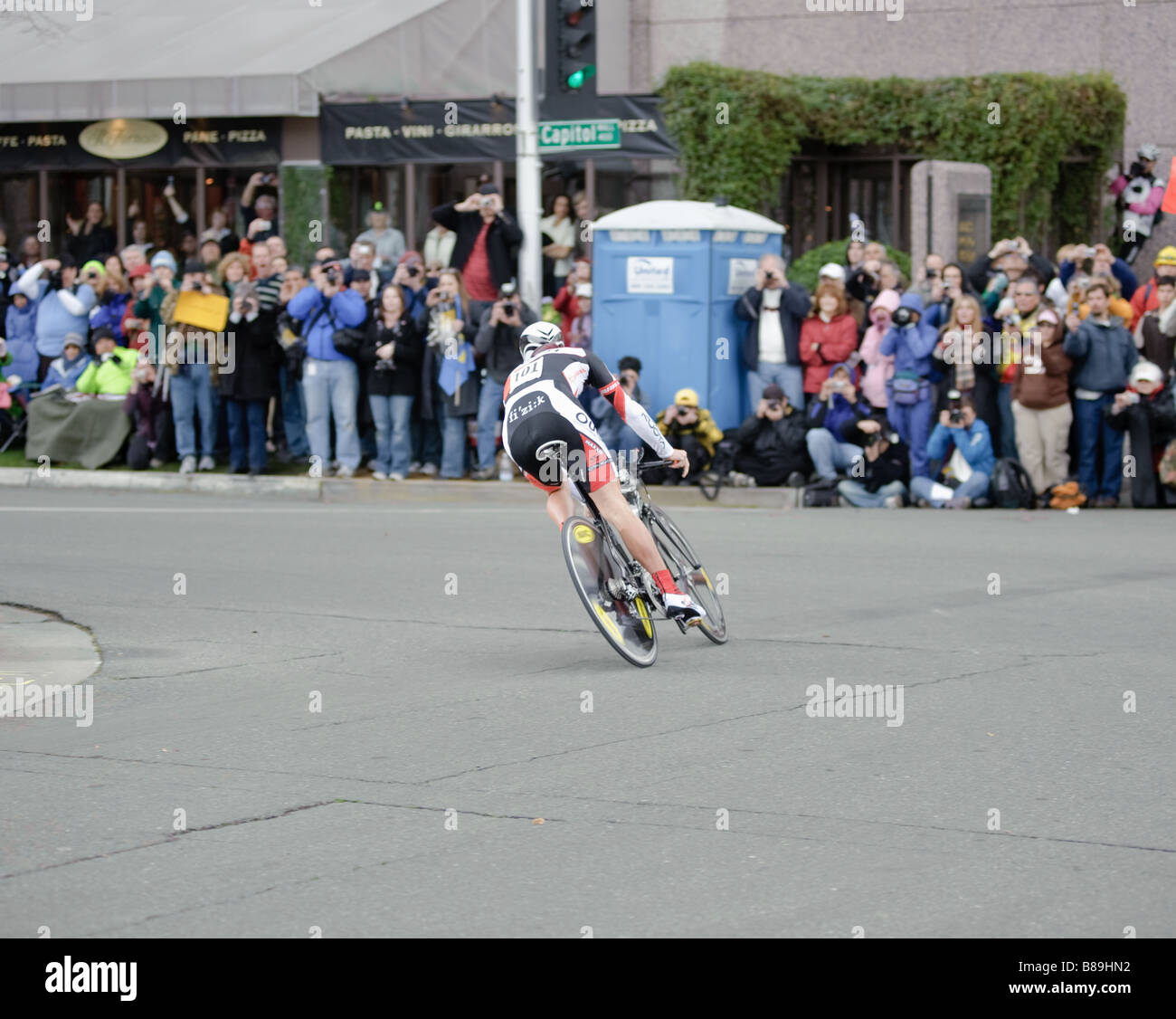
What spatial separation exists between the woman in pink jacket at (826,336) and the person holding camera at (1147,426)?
8.43ft

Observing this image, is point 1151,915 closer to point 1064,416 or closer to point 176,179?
point 1064,416

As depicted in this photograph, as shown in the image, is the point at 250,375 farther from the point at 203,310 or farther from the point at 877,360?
the point at 877,360

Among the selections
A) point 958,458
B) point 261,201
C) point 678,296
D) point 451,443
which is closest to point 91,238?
point 261,201

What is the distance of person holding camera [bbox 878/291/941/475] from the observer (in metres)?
17.7

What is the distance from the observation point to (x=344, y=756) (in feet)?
26.0

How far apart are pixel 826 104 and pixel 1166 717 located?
16225mm

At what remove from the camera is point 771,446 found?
59.9ft

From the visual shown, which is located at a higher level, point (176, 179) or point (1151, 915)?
point (176, 179)

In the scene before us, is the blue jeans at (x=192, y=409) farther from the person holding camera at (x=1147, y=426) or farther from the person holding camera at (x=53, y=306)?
the person holding camera at (x=1147, y=426)

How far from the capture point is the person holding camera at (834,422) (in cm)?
1789

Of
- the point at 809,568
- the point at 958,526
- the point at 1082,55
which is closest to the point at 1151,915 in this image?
the point at 809,568

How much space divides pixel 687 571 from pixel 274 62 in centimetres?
1605

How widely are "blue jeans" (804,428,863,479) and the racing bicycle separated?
7.35 meters

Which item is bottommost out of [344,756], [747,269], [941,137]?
[344,756]
